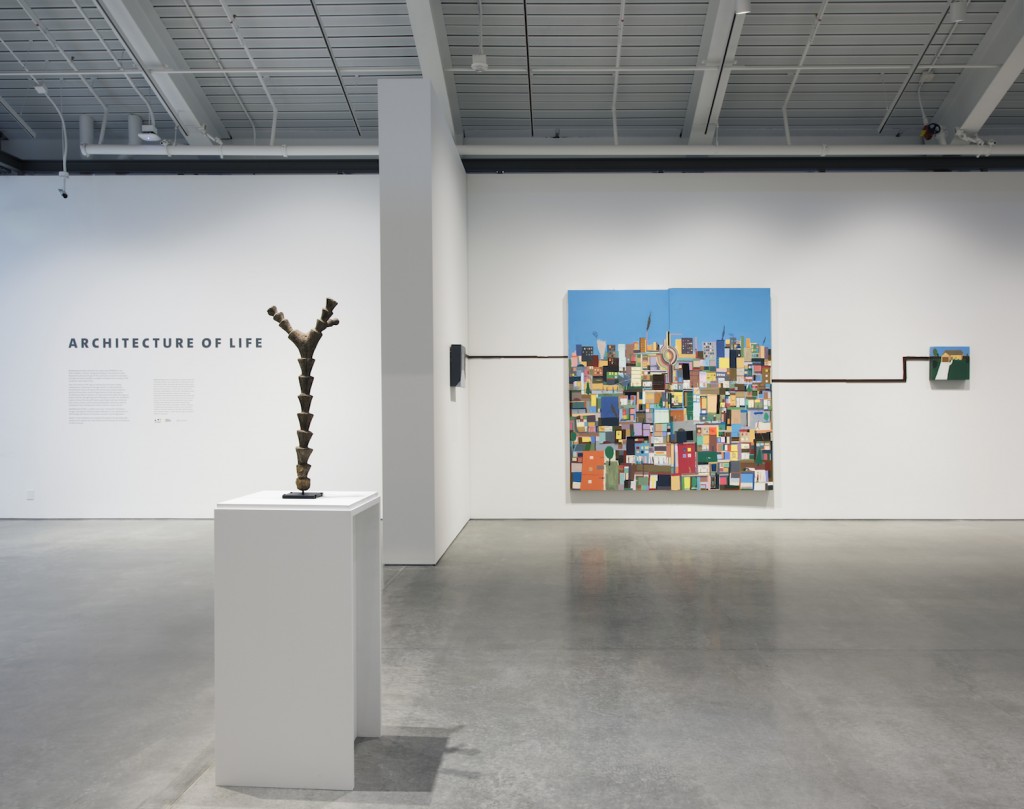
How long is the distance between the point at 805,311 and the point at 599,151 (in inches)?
115

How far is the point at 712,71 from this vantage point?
7.52m

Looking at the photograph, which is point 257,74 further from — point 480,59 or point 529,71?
point 529,71

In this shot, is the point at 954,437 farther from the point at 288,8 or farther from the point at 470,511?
the point at 288,8

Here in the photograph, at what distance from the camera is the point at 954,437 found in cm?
829

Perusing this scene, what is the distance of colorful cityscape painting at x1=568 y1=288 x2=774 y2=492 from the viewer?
8.26m

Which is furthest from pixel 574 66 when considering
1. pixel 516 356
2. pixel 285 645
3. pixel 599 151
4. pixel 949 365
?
pixel 285 645

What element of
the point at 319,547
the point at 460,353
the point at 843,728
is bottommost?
the point at 843,728

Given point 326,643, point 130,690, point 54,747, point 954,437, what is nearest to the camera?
point 326,643

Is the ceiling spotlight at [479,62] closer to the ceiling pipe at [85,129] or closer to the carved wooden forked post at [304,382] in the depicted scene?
the ceiling pipe at [85,129]

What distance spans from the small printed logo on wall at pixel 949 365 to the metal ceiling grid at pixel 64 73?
9.08 meters

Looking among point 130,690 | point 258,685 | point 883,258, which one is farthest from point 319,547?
point 883,258

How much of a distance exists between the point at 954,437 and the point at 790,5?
4.89 m

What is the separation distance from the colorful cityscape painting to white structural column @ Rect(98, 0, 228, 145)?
4.84 m

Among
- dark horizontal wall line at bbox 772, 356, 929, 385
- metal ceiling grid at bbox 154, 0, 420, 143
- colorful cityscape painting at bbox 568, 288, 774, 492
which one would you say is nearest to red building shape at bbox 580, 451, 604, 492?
colorful cityscape painting at bbox 568, 288, 774, 492
